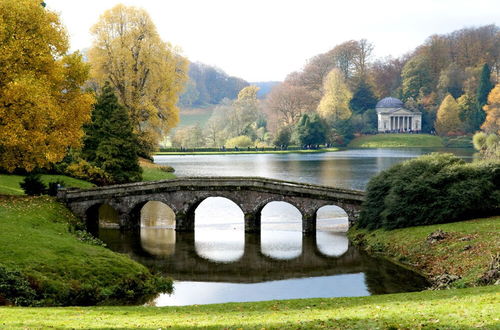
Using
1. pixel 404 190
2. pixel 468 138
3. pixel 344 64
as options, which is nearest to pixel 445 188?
pixel 404 190

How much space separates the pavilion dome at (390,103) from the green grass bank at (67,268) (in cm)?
15747

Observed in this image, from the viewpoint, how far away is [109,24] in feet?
236

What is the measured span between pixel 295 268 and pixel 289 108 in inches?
5134

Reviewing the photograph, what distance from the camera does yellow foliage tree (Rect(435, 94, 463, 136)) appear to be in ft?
529

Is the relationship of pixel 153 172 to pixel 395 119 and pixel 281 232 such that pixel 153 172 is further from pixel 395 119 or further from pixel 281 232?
pixel 395 119

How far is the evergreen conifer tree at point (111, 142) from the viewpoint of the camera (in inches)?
2328

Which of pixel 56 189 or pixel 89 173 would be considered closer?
pixel 56 189

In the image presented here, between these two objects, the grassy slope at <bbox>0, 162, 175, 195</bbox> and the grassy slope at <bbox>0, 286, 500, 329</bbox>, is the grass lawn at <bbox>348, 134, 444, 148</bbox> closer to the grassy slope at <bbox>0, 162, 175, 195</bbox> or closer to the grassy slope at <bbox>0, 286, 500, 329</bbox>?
the grassy slope at <bbox>0, 162, 175, 195</bbox>

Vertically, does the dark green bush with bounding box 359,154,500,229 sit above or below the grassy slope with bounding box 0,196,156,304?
above

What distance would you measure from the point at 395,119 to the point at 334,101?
32.7 m

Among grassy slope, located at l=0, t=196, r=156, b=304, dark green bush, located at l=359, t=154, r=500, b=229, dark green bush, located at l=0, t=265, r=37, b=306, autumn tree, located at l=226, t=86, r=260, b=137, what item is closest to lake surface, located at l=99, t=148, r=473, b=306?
grassy slope, located at l=0, t=196, r=156, b=304

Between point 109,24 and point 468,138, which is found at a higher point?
point 109,24

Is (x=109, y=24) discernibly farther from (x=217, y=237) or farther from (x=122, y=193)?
(x=217, y=237)

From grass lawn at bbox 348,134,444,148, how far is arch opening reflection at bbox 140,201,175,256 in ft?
367
